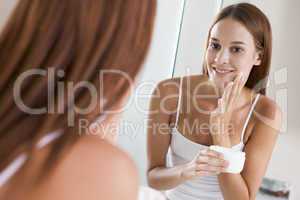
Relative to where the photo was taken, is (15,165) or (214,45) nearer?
(15,165)

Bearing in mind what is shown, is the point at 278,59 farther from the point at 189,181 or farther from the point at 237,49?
the point at 189,181

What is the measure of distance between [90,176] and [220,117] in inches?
13.7

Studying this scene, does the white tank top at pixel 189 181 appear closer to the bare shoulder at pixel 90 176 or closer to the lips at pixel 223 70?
the lips at pixel 223 70

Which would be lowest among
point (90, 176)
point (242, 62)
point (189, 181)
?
point (189, 181)

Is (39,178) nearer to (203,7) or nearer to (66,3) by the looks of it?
(66,3)

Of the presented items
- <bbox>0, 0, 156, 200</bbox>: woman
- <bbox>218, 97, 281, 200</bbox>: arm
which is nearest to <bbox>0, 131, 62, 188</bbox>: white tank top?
<bbox>0, 0, 156, 200</bbox>: woman

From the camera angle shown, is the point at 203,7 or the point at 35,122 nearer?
the point at 35,122

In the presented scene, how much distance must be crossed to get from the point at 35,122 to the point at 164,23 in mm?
334

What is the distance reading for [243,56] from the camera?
67 cm

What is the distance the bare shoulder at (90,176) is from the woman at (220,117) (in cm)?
29

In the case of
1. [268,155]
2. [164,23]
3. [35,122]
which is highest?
[164,23]

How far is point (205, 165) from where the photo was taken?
67 centimetres

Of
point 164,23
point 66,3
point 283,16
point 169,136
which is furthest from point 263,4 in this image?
point 66,3

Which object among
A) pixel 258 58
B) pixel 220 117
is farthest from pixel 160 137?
pixel 258 58
